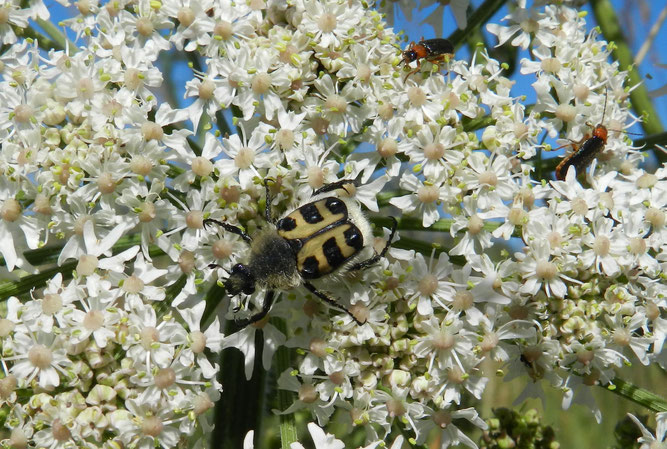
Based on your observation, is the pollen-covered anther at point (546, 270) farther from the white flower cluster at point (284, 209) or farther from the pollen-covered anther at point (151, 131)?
the pollen-covered anther at point (151, 131)

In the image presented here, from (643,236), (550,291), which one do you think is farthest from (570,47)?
(550,291)

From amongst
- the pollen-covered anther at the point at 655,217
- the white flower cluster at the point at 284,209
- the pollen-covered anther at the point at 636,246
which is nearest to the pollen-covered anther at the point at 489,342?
the white flower cluster at the point at 284,209

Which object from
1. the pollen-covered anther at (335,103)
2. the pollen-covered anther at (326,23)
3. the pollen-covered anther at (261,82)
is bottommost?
the pollen-covered anther at (335,103)

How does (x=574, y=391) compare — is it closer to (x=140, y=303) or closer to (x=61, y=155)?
(x=140, y=303)

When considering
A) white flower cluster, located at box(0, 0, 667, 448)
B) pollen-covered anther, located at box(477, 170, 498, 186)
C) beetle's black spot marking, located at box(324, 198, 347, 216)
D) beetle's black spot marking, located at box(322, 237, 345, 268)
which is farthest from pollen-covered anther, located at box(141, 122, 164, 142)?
pollen-covered anther, located at box(477, 170, 498, 186)

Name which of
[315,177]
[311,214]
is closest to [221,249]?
[311,214]

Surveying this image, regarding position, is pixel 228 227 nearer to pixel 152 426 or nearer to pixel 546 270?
pixel 152 426
